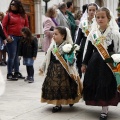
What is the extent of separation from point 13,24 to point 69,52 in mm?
3429

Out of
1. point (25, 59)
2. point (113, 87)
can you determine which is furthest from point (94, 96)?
point (25, 59)

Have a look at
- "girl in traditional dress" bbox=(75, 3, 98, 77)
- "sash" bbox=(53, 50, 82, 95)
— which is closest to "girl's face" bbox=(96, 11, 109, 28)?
"sash" bbox=(53, 50, 82, 95)

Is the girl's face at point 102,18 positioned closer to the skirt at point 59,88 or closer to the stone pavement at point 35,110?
the skirt at point 59,88

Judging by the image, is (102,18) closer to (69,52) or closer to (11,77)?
(69,52)

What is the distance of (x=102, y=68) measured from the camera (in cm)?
525

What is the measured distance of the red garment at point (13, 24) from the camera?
8703 mm

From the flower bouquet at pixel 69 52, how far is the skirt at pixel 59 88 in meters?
0.15

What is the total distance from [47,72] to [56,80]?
22 centimetres

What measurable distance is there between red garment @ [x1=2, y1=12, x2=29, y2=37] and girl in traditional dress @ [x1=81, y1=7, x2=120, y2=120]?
11.8 feet

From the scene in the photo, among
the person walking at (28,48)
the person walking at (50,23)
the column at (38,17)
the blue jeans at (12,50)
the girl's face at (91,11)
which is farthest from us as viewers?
the column at (38,17)

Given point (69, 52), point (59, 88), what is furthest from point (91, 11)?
point (59, 88)

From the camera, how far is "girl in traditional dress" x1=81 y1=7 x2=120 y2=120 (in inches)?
206

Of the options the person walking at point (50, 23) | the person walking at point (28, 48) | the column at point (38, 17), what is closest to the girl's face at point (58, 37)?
the person walking at point (28, 48)

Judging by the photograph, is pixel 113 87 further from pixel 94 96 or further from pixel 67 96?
pixel 67 96
